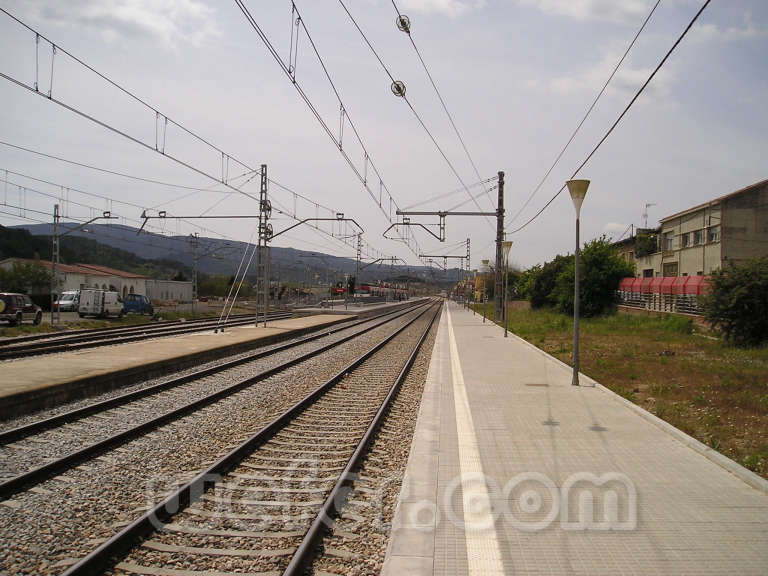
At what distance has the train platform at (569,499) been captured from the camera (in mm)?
4582

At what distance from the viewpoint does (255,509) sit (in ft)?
19.2

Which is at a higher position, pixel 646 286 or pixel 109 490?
pixel 646 286

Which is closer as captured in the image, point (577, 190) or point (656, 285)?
point (577, 190)

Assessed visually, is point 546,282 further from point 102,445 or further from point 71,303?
point 102,445

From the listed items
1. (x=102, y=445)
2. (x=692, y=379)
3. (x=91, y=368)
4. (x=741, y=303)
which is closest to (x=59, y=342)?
(x=91, y=368)

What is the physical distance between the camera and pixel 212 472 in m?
6.82

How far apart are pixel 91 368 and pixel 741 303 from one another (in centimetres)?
2208

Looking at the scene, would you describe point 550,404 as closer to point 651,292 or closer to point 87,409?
point 87,409

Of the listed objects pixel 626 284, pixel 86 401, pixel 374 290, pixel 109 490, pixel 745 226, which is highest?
pixel 745 226

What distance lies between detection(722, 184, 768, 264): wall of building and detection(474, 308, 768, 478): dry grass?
13039 mm

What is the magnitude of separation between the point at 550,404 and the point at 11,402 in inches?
352

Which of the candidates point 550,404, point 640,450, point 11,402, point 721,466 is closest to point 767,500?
point 721,466

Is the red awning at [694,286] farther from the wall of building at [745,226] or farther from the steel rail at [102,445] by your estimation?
the steel rail at [102,445]

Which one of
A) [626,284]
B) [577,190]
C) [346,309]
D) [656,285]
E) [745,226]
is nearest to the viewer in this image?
[577,190]
